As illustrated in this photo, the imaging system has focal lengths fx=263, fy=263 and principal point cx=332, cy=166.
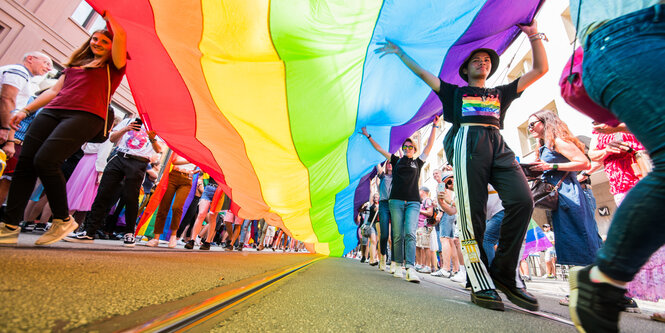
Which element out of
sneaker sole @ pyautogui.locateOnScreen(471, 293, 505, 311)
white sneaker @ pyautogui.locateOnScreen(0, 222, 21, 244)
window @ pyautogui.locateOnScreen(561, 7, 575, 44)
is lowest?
sneaker sole @ pyautogui.locateOnScreen(471, 293, 505, 311)

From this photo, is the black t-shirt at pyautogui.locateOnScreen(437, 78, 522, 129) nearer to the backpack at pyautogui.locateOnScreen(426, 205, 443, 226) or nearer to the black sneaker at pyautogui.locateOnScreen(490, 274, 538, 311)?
the black sneaker at pyautogui.locateOnScreen(490, 274, 538, 311)

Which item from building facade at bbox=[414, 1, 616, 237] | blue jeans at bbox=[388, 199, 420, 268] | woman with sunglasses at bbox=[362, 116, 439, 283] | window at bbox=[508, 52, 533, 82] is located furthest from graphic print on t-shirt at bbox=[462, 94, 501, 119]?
window at bbox=[508, 52, 533, 82]

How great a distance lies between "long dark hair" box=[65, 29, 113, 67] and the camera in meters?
2.17

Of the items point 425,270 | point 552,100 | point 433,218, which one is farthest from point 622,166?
point 552,100

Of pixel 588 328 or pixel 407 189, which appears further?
Answer: pixel 407 189

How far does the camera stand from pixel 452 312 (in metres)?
1.26

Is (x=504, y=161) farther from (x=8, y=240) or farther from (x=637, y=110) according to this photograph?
(x=8, y=240)

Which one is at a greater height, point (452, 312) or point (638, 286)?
point (638, 286)

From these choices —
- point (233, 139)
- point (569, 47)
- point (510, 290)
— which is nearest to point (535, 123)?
point (510, 290)

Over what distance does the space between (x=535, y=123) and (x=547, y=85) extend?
29.2 feet

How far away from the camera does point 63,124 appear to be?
1978mm

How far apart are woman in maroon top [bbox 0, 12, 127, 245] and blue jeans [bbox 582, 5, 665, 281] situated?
2883 millimetres

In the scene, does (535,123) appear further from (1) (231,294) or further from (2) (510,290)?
(1) (231,294)

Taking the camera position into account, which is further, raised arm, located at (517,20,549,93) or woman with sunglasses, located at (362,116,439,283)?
woman with sunglasses, located at (362,116,439,283)
